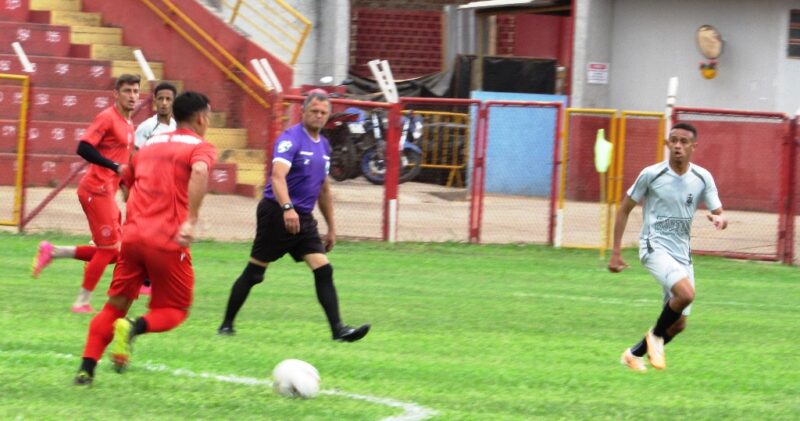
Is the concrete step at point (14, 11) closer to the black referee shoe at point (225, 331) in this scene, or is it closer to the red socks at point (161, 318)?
the black referee shoe at point (225, 331)

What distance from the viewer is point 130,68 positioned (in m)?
25.0

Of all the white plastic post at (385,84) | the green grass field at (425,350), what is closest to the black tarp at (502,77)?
the white plastic post at (385,84)

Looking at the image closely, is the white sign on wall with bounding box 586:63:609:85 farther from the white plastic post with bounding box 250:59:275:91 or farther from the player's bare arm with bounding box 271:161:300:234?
the player's bare arm with bounding box 271:161:300:234

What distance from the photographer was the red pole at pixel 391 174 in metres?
18.5

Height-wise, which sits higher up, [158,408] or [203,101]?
[203,101]

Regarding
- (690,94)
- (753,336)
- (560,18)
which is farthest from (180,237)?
(560,18)

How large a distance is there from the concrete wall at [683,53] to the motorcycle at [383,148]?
508 centimetres

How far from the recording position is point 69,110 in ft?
73.0

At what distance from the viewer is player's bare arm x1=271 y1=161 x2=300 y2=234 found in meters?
9.80

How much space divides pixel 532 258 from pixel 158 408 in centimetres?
1083

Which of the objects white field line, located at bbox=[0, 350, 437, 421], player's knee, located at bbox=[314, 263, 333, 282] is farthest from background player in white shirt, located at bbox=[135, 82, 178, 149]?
white field line, located at bbox=[0, 350, 437, 421]

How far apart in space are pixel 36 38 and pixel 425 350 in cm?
1699

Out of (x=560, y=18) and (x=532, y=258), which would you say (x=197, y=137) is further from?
(x=560, y=18)

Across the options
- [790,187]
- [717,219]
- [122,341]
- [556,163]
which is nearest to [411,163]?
[556,163]
